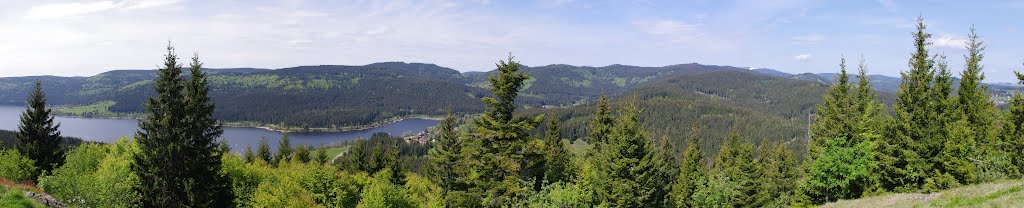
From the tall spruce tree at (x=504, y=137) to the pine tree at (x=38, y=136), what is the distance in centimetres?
4461

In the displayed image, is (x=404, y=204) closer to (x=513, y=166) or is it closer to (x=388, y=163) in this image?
(x=513, y=166)

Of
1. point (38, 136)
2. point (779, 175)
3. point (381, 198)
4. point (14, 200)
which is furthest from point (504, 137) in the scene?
point (779, 175)

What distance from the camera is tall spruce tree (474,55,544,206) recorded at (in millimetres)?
26797

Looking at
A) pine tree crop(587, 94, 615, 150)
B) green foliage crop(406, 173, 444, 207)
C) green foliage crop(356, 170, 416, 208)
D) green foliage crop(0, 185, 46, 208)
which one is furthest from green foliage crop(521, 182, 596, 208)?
green foliage crop(0, 185, 46, 208)

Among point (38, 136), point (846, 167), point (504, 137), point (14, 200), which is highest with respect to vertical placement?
point (504, 137)

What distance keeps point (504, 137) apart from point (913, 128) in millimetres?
28302

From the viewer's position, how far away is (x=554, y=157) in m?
50.2

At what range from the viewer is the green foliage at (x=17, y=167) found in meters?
44.2

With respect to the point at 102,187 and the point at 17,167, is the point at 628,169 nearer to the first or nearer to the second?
the point at 102,187

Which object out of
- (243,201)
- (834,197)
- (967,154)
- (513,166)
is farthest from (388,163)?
(967,154)

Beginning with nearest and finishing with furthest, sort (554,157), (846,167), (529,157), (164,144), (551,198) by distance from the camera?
1. (551,198)
2. (529,157)
3. (164,144)
4. (846,167)
5. (554,157)

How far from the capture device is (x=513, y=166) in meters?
27.0

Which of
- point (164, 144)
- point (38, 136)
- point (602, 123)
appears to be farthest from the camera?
point (602, 123)

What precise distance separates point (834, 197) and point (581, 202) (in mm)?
22722
